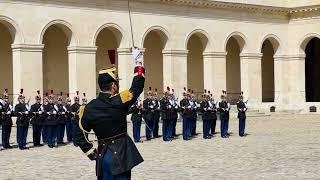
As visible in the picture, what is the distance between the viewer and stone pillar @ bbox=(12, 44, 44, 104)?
2662 centimetres

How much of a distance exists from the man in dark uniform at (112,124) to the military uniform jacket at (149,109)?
46.5 feet

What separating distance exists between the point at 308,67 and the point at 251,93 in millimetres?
7639

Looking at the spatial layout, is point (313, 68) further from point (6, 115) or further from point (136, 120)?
point (6, 115)

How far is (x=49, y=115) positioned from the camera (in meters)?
18.8

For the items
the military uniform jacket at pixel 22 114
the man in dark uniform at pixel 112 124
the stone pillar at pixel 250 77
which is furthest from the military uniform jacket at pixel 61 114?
the stone pillar at pixel 250 77

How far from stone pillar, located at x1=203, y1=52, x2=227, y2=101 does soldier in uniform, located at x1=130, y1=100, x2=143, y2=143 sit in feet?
45.0

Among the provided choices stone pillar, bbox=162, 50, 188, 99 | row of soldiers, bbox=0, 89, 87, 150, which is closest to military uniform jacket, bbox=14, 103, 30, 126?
row of soldiers, bbox=0, 89, 87, 150

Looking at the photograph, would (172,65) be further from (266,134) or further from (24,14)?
(266,134)

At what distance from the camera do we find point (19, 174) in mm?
12586

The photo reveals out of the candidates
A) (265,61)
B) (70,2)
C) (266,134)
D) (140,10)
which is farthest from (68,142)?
(265,61)

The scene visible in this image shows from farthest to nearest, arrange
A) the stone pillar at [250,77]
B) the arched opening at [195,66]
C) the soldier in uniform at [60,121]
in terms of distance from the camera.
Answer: the arched opening at [195,66], the stone pillar at [250,77], the soldier in uniform at [60,121]

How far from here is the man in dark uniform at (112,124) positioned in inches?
260

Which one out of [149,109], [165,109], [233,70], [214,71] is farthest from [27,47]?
[233,70]

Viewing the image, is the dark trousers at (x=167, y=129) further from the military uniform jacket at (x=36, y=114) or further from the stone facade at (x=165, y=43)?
the stone facade at (x=165, y=43)
